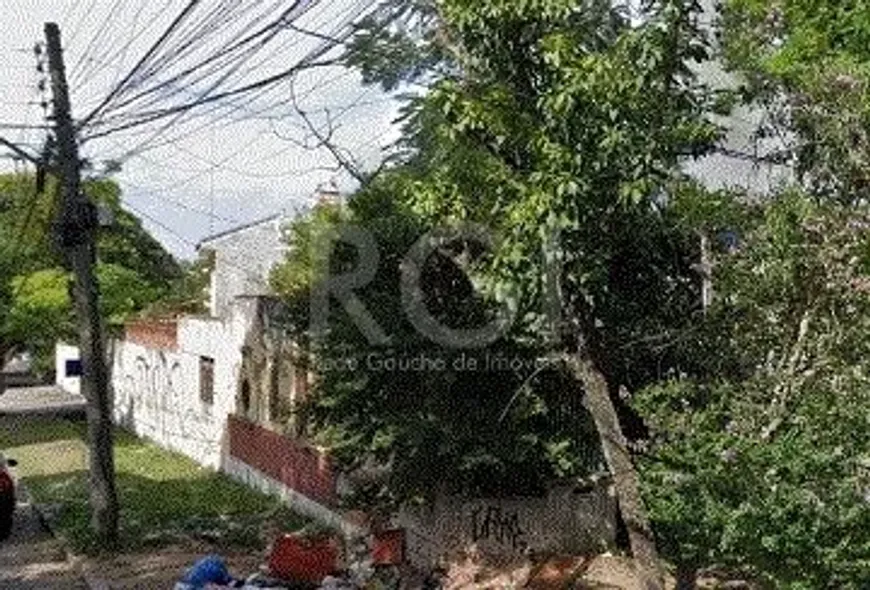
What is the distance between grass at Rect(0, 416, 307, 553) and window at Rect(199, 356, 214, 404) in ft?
4.14

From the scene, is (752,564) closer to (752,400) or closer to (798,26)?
(752,400)

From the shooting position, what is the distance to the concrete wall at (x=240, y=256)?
3247 centimetres

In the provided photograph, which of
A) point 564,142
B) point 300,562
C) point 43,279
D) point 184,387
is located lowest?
point 300,562

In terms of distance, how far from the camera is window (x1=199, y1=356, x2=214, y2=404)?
2111cm

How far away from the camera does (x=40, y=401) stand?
125 ft

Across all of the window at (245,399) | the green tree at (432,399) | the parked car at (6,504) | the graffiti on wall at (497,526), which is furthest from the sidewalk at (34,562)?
the graffiti on wall at (497,526)

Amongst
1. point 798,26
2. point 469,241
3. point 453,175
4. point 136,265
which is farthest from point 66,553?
point 136,265

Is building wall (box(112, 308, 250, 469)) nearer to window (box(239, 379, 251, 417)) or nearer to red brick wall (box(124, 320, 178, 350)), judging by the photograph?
red brick wall (box(124, 320, 178, 350))

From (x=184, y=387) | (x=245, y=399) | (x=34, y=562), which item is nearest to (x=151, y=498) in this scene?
(x=245, y=399)

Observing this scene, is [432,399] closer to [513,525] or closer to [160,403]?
[513,525]

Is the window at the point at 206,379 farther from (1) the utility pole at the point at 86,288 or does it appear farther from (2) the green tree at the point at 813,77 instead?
(2) the green tree at the point at 813,77

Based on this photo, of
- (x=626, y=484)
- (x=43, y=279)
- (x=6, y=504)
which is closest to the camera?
(x=626, y=484)

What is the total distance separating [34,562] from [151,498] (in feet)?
13.0

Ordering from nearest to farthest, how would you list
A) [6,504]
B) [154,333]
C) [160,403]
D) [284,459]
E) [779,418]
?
[779,418], [6,504], [284,459], [160,403], [154,333]
